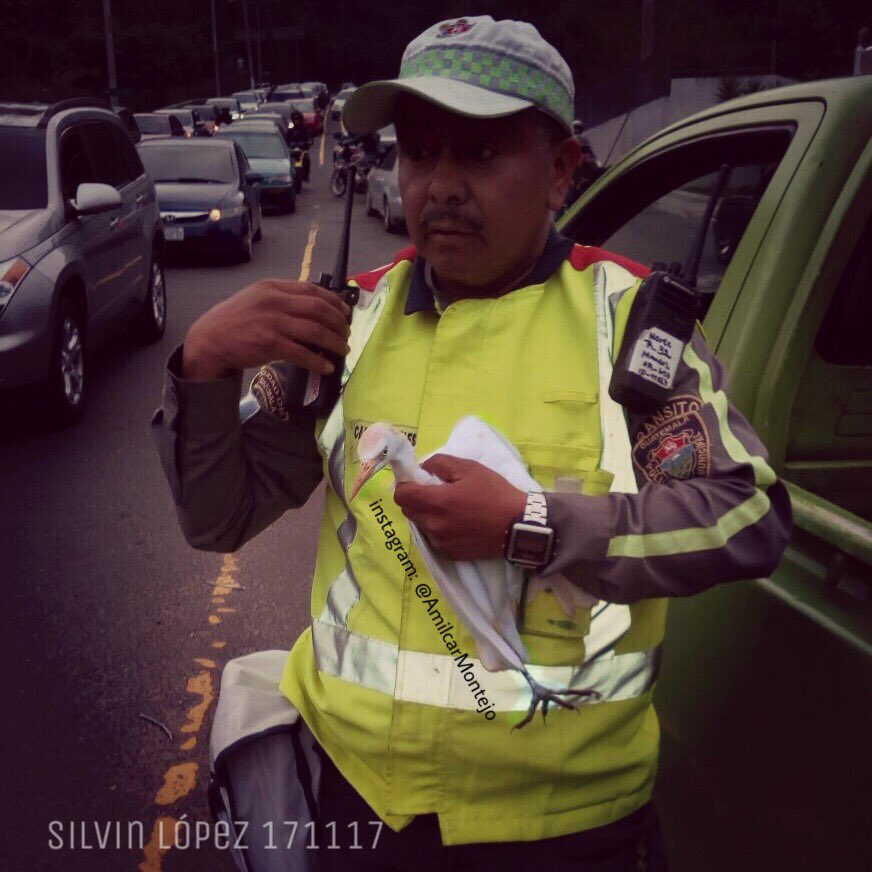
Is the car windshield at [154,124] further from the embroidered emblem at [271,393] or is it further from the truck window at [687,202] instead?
the embroidered emblem at [271,393]

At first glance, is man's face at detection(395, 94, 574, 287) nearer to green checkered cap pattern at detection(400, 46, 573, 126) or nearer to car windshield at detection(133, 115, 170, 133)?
green checkered cap pattern at detection(400, 46, 573, 126)

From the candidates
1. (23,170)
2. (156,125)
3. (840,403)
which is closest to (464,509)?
(840,403)

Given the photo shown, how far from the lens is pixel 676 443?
54.8 inches

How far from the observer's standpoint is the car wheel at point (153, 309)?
9734 mm

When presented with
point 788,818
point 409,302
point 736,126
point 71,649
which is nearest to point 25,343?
point 71,649

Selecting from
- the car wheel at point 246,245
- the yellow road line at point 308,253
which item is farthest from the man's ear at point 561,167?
the car wheel at point 246,245

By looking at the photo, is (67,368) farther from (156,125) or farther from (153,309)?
(156,125)

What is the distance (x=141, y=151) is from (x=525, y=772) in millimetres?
15711

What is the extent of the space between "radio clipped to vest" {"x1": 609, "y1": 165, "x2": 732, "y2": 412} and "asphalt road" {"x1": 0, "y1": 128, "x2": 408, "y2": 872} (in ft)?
7.18

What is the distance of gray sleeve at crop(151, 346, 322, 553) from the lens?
5.22 feet

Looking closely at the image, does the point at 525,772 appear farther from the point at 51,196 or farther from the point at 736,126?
the point at 51,196

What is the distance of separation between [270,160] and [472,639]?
21572 mm

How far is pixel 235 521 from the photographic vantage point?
1689mm

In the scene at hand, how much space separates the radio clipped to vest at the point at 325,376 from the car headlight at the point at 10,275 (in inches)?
210
